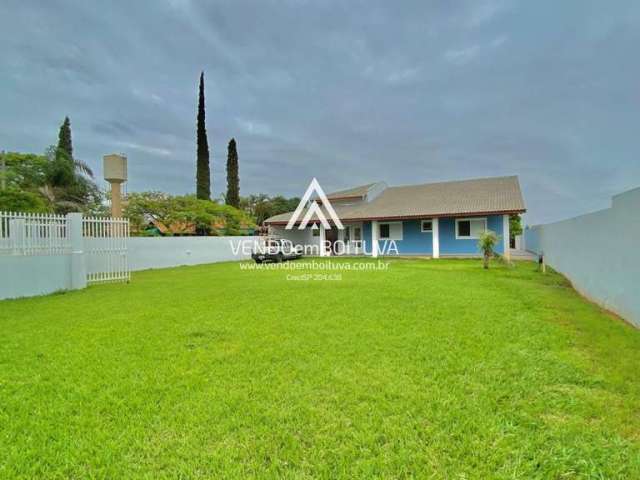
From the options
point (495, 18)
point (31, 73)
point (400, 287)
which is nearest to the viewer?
point (400, 287)

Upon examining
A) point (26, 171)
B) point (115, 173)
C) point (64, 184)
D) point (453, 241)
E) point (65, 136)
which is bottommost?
point (453, 241)

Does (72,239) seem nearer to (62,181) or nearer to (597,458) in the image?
(62,181)

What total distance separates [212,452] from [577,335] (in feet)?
17.3

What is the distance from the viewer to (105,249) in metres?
10.8

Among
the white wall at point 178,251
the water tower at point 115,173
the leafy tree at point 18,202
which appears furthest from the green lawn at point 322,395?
the leafy tree at point 18,202

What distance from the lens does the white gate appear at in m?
10.4

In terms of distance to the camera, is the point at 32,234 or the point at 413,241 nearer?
the point at 32,234

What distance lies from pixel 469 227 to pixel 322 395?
60.4ft

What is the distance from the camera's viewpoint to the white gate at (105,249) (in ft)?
34.1

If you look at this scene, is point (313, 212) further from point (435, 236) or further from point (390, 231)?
point (435, 236)

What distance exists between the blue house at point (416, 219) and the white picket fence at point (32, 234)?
1514 centimetres

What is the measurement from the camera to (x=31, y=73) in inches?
557

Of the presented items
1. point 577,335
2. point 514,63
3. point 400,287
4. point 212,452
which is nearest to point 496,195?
point 514,63

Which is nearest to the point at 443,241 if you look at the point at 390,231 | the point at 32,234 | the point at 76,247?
the point at 390,231
